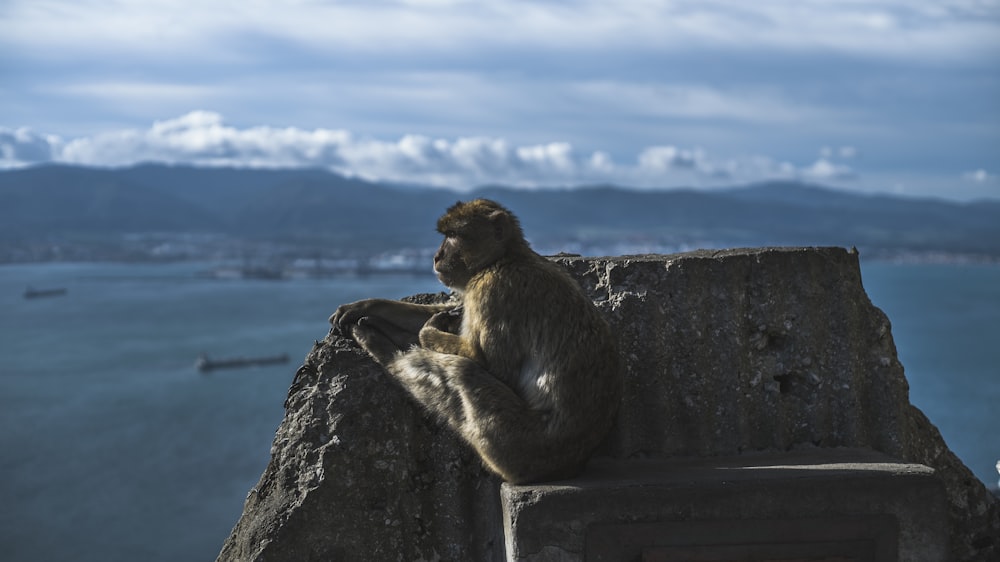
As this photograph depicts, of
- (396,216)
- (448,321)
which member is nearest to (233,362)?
(448,321)

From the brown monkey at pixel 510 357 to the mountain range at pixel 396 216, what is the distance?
112 meters

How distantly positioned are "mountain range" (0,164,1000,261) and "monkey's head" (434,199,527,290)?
366ft

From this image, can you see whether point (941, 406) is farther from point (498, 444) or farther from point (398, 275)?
point (398, 275)

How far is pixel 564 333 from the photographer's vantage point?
337 centimetres

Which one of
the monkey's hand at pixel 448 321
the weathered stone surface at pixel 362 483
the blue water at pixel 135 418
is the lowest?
the blue water at pixel 135 418

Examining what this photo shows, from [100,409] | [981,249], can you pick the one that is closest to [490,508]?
[100,409]

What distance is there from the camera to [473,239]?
363 centimetres

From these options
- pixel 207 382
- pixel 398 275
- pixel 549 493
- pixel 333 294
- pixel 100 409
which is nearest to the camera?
pixel 549 493

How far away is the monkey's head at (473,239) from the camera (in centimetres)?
362

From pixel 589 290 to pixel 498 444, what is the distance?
3.01 feet

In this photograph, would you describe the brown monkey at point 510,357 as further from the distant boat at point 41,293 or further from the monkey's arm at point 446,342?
the distant boat at point 41,293

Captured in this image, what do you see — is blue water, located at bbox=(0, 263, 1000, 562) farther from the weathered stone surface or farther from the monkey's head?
the monkey's head

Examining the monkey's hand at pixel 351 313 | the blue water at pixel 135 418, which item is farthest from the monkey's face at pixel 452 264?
the blue water at pixel 135 418

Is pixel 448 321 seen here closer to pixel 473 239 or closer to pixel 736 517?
pixel 473 239
